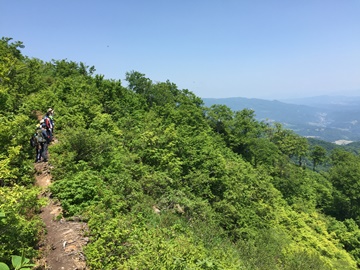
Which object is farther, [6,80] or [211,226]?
[6,80]

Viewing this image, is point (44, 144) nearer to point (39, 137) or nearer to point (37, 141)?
point (37, 141)

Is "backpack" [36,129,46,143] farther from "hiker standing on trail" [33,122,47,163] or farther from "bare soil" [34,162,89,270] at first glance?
"bare soil" [34,162,89,270]

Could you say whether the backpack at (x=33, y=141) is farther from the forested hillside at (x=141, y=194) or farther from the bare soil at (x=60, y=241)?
the bare soil at (x=60, y=241)

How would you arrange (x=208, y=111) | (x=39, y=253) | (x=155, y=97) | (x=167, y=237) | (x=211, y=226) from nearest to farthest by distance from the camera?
(x=39, y=253)
(x=167, y=237)
(x=211, y=226)
(x=155, y=97)
(x=208, y=111)

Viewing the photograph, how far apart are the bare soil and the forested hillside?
0.29 meters

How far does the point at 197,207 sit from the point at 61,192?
7776 millimetres

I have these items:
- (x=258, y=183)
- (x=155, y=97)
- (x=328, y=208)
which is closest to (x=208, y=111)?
(x=155, y=97)

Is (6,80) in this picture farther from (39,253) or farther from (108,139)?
(39,253)

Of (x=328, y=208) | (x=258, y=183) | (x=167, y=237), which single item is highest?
(x=167, y=237)

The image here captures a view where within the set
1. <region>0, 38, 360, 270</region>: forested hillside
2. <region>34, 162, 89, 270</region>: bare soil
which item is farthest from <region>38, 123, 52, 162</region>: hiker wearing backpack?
<region>34, 162, 89, 270</region>: bare soil

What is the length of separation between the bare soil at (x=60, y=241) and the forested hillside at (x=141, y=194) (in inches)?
11.5

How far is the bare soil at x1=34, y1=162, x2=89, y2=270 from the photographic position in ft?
21.8

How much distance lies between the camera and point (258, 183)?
89.0 ft

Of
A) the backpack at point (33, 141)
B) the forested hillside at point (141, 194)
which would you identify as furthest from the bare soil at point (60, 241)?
the backpack at point (33, 141)
